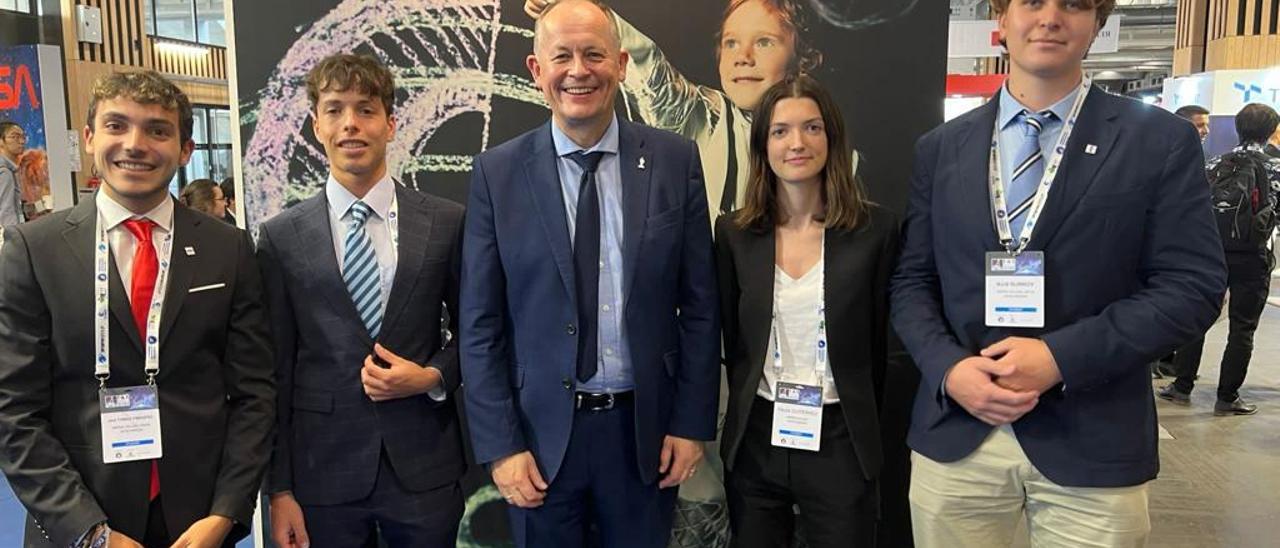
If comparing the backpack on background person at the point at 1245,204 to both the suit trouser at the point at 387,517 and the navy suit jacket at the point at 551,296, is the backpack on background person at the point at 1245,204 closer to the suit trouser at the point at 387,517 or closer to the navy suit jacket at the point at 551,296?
the navy suit jacket at the point at 551,296

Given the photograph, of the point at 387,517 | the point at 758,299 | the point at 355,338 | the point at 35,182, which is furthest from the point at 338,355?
the point at 35,182

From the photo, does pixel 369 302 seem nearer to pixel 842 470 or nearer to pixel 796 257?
pixel 796 257

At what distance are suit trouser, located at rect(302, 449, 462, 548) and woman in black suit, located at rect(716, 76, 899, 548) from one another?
0.74 meters

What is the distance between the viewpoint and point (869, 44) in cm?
277

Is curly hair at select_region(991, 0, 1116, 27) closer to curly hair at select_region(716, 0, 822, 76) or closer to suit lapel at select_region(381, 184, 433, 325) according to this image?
curly hair at select_region(716, 0, 822, 76)

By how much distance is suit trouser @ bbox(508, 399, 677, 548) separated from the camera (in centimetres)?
200

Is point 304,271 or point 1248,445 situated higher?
point 304,271

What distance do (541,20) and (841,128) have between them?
812 mm

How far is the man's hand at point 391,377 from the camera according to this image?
195 cm

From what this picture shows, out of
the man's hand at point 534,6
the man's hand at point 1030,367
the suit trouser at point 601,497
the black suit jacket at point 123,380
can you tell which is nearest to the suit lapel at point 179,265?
the black suit jacket at point 123,380

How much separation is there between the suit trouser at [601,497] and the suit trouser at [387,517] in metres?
0.19

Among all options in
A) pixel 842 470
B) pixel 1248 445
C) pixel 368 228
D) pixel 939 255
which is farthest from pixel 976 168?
pixel 1248 445

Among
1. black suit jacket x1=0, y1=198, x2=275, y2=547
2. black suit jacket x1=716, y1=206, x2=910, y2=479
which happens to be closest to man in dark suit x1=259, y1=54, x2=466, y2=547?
black suit jacket x1=0, y1=198, x2=275, y2=547

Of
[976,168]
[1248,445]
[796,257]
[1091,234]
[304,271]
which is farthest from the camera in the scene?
[1248,445]
